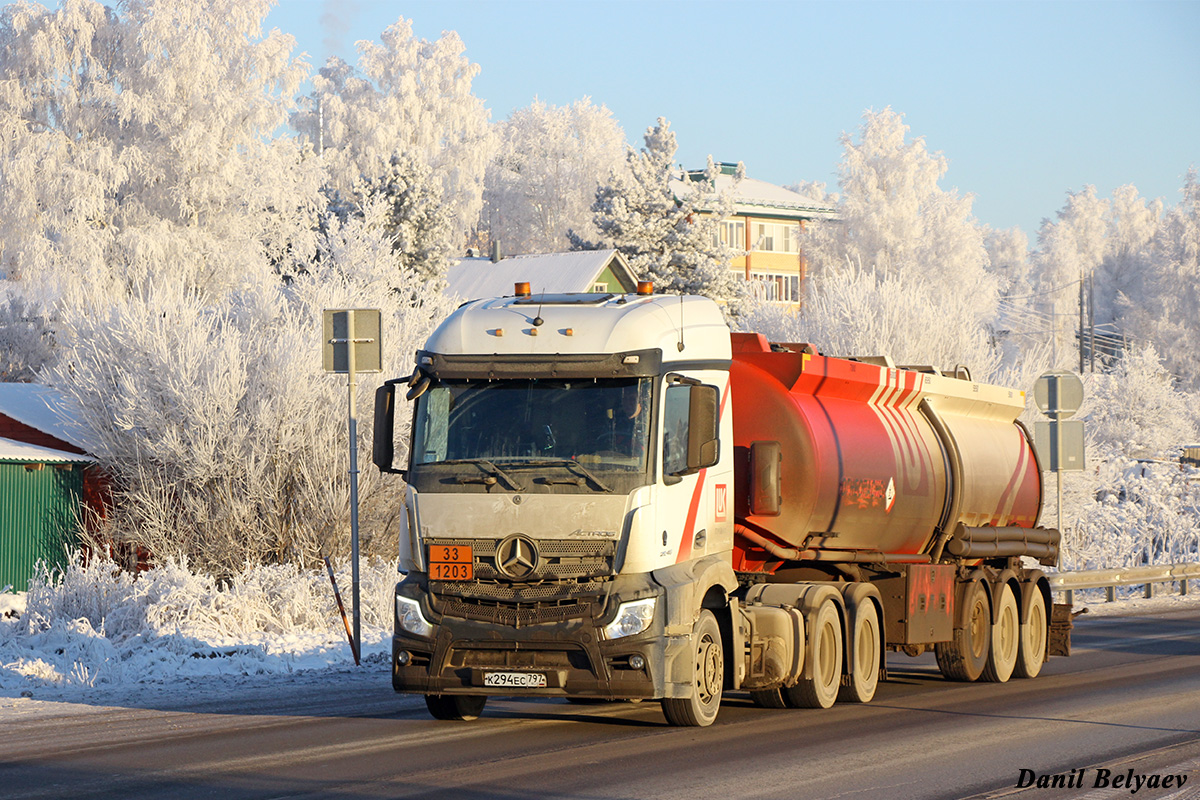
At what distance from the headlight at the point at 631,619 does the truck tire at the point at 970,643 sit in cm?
579

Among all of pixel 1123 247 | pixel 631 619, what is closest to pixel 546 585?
pixel 631 619

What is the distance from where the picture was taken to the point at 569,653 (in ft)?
35.0

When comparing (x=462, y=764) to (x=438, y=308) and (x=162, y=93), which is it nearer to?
(x=438, y=308)

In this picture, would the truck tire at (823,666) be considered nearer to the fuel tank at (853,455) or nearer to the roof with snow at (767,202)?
the fuel tank at (853,455)

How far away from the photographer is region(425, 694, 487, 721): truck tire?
1197 centimetres

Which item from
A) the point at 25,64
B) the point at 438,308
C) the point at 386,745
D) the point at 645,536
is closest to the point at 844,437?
the point at 645,536

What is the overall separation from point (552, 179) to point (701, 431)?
82.3 meters

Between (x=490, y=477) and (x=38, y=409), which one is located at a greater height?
(x=38, y=409)

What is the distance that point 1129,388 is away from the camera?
60.3m

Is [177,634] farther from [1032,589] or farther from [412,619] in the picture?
[1032,589]

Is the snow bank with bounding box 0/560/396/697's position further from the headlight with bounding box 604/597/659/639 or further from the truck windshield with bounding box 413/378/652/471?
the headlight with bounding box 604/597/659/639

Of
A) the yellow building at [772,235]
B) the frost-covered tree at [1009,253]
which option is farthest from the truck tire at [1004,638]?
the frost-covered tree at [1009,253]

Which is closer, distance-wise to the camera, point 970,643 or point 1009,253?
point 970,643

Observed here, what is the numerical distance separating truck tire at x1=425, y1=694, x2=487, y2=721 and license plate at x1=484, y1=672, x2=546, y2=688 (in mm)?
1212
